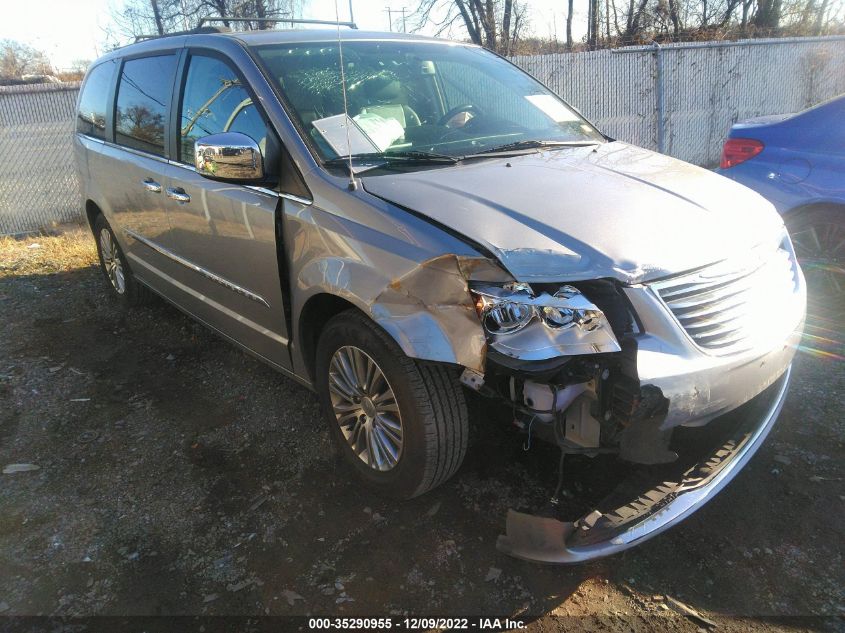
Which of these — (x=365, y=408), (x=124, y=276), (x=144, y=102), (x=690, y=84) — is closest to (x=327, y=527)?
(x=365, y=408)

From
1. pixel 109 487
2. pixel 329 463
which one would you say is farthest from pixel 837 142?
pixel 109 487

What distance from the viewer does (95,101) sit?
16.2 feet

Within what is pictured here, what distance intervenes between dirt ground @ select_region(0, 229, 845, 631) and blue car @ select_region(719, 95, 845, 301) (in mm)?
593

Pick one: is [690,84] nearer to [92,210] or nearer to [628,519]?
[92,210]

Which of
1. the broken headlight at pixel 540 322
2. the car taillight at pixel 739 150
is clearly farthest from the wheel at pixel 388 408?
the car taillight at pixel 739 150

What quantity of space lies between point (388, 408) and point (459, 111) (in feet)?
5.70

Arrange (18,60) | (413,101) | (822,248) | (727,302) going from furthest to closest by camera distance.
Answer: (18,60), (822,248), (413,101), (727,302)

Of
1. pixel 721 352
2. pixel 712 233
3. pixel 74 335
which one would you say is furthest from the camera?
pixel 74 335

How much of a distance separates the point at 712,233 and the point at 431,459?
139 cm

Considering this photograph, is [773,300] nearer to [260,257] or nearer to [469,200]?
[469,200]

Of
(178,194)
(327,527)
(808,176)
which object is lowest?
(327,527)

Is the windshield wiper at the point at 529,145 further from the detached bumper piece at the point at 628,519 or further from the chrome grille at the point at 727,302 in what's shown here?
the detached bumper piece at the point at 628,519

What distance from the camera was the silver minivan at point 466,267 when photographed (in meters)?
2.09

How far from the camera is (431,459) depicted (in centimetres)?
244
